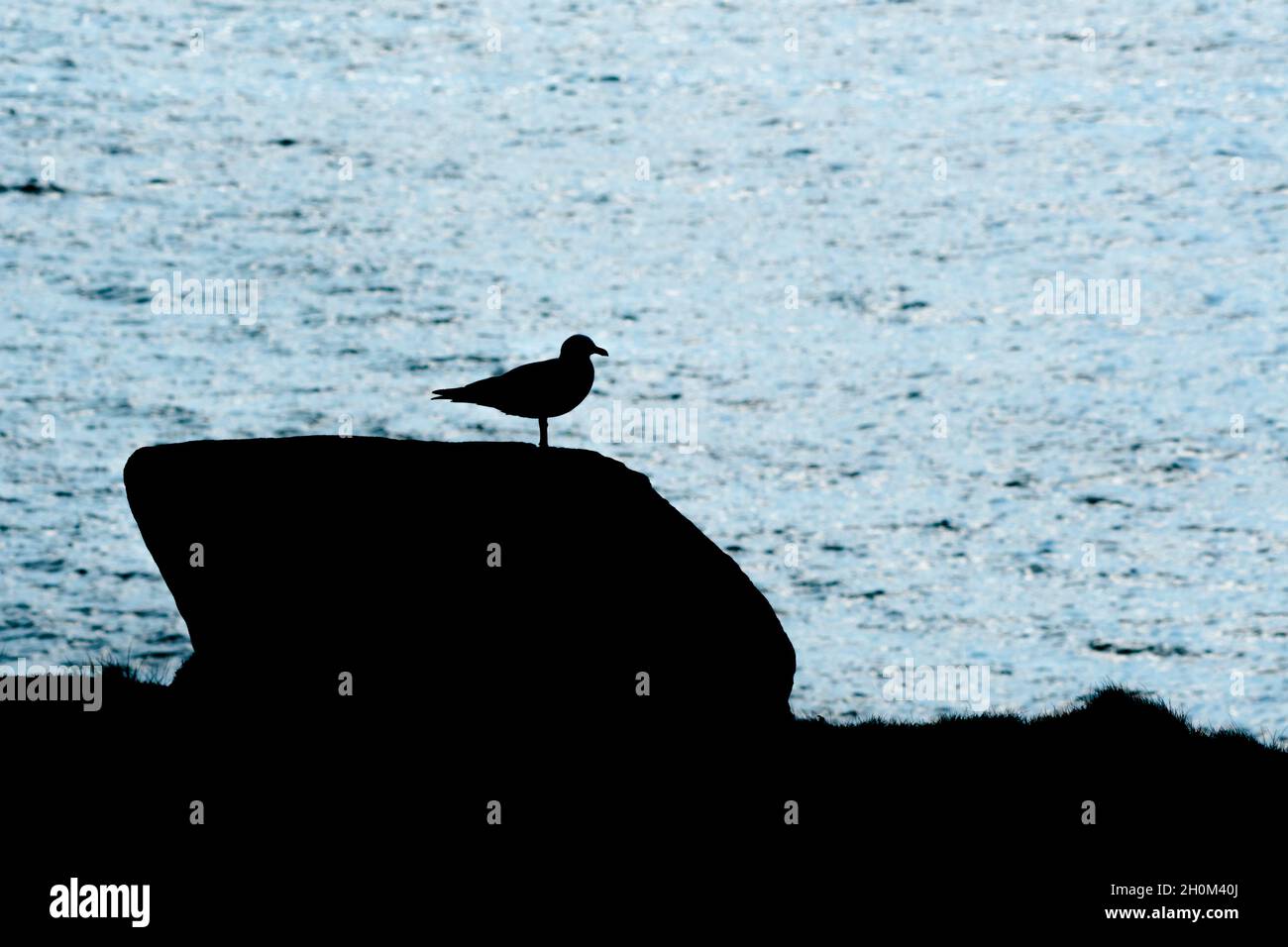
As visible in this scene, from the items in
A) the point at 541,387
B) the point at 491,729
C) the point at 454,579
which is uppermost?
the point at 541,387

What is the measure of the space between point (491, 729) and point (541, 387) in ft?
6.46

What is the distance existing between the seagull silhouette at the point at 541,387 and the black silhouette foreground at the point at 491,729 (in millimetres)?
315

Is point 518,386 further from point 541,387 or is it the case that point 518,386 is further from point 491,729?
point 491,729

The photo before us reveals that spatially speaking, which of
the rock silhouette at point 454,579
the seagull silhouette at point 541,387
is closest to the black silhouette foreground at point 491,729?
the rock silhouette at point 454,579

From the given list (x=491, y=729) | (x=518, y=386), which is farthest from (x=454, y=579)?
(x=518, y=386)

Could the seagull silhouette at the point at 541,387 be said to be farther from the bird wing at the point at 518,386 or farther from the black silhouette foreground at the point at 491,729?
the black silhouette foreground at the point at 491,729

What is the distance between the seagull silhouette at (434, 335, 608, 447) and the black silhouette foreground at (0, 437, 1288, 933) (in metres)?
0.32

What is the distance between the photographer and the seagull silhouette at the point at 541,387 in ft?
28.9

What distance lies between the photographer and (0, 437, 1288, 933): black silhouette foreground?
7.75 meters

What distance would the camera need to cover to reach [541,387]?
8.80 meters
